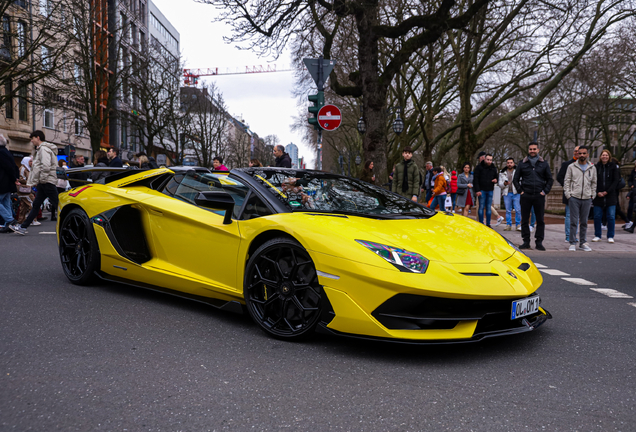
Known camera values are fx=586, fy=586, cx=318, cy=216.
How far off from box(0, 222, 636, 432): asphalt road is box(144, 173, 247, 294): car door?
0.37 m

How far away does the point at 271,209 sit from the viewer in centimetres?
416

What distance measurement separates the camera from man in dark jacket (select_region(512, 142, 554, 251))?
33.3 feet

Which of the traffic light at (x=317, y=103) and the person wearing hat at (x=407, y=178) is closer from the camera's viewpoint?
the traffic light at (x=317, y=103)

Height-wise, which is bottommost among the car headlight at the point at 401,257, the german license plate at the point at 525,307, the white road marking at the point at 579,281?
the white road marking at the point at 579,281

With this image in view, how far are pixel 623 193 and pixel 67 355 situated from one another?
19.1 meters

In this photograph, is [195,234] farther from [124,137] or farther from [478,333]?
[124,137]

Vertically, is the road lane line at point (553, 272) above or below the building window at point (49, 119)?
below

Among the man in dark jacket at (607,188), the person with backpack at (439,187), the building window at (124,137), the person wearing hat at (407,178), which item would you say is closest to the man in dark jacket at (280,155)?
the person wearing hat at (407,178)

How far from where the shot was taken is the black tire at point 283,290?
3.75 m

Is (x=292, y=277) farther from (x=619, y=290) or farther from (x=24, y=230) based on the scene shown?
(x=24, y=230)

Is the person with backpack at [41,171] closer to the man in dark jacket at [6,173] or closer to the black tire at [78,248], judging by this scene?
the man in dark jacket at [6,173]

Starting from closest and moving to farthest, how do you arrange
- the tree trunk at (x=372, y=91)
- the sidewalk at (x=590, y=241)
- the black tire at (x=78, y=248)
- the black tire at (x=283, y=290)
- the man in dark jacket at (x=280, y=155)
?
the black tire at (x=283, y=290) < the black tire at (x=78, y=248) < the sidewalk at (x=590, y=241) < the man in dark jacket at (x=280, y=155) < the tree trunk at (x=372, y=91)

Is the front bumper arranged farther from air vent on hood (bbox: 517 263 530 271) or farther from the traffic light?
the traffic light

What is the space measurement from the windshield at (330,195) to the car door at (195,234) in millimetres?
283
